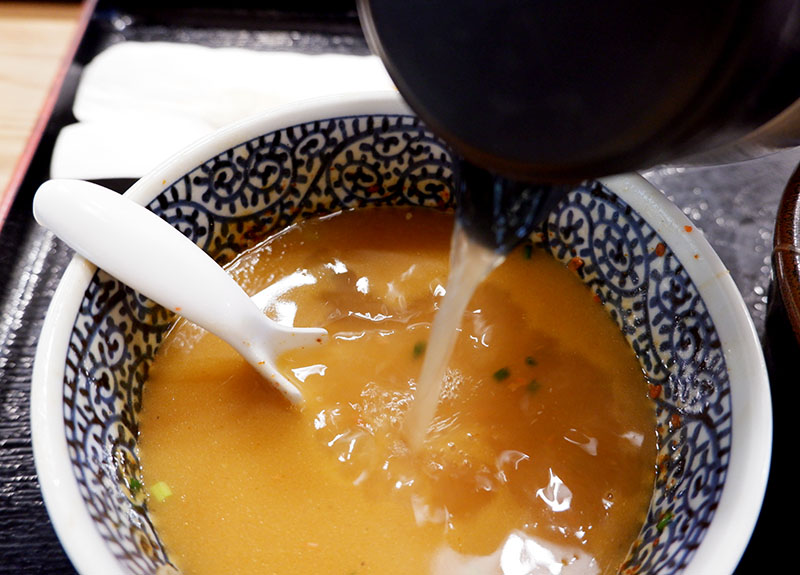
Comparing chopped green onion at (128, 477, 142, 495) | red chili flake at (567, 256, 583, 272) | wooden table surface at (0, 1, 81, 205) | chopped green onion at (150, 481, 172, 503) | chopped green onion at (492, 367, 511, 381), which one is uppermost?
wooden table surface at (0, 1, 81, 205)

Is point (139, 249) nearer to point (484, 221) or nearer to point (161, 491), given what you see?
point (161, 491)

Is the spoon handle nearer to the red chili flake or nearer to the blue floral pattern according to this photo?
the blue floral pattern

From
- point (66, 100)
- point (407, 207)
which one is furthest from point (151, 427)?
→ point (66, 100)

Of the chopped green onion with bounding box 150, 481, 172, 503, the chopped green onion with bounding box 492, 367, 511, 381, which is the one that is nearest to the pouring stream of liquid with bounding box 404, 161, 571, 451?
the chopped green onion with bounding box 492, 367, 511, 381

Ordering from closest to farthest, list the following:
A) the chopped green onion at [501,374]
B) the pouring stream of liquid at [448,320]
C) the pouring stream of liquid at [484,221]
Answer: the pouring stream of liquid at [484,221] → the pouring stream of liquid at [448,320] → the chopped green onion at [501,374]

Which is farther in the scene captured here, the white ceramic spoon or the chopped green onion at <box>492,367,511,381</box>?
the chopped green onion at <box>492,367,511,381</box>

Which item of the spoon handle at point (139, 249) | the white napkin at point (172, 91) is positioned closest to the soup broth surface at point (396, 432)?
the spoon handle at point (139, 249)

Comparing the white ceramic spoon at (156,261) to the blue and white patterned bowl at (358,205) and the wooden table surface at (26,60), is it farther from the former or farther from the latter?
the wooden table surface at (26,60)

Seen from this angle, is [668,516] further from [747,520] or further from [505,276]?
[505,276]
